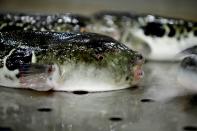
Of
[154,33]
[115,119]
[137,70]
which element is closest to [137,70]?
[137,70]

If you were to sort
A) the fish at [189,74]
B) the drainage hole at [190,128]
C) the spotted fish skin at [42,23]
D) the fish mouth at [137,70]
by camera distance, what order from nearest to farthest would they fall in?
the drainage hole at [190,128]
the fish at [189,74]
the fish mouth at [137,70]
the spotted fish skin at [42,23]

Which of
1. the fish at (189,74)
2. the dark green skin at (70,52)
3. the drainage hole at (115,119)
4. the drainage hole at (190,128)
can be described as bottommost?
the drainage hole at (190,128)

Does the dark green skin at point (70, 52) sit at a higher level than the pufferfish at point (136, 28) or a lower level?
lower

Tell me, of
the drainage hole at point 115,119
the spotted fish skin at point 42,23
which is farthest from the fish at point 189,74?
the spotted fish skin at point 42,23

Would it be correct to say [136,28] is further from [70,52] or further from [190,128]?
[190,128]

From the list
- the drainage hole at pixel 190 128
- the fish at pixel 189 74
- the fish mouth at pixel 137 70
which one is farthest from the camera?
the fish mouth at pixel 137 70

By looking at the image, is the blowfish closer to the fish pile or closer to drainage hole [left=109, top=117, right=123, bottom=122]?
the fish pile

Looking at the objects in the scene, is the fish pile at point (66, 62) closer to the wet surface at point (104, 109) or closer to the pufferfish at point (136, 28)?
the wet surface at point (104, 109)

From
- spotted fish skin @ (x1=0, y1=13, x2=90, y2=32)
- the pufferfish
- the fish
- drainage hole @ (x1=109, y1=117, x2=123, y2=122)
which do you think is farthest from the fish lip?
spotted fish skin @ (x1=0, y1=13, x2=90, y2=32)
